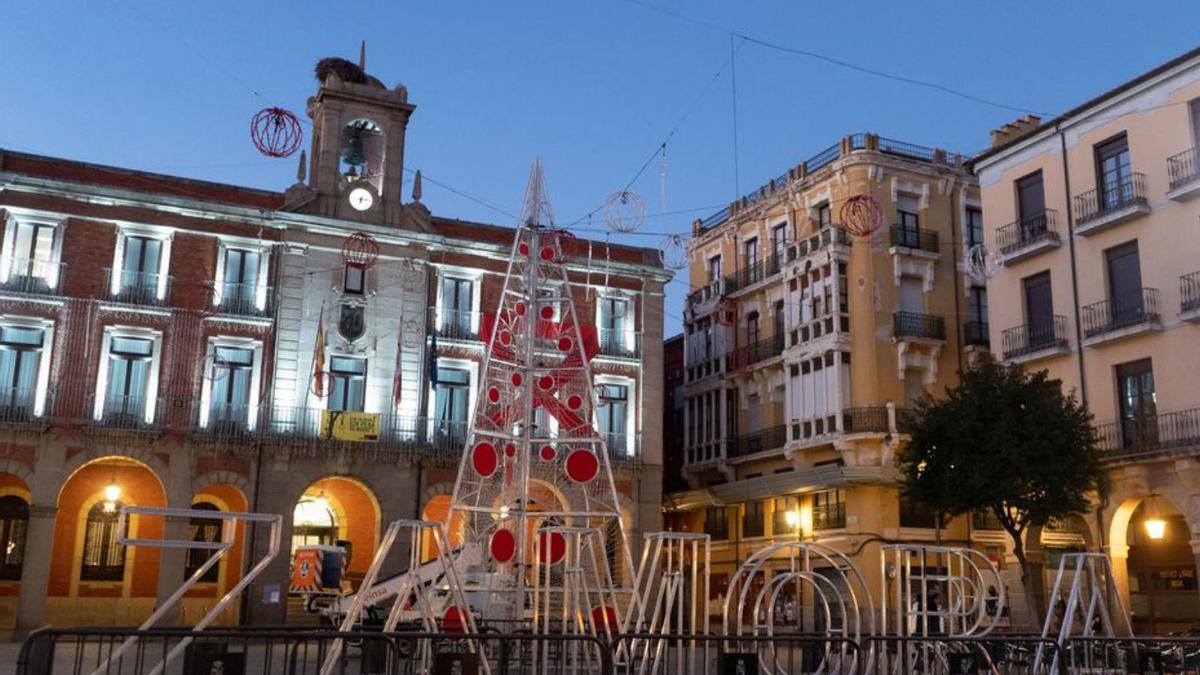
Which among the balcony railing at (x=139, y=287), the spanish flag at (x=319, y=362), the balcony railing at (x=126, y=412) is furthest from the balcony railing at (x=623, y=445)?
the balcony railing at (x=139, y=287)

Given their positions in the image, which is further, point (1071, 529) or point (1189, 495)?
point (1071, 529)

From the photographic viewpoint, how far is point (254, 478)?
3519cm

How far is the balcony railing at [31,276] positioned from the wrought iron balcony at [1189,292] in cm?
3112

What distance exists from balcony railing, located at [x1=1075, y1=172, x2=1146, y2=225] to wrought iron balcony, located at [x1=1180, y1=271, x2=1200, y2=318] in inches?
92.9

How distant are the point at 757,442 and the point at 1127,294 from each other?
16.3 meters

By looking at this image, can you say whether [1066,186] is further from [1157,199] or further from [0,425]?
[0,425]

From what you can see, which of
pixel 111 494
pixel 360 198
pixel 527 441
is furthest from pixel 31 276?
pixel 527 441

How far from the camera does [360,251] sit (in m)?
36.3

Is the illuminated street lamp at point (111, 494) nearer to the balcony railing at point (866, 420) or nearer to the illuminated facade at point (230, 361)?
the illuminated facade at point (230, 361)

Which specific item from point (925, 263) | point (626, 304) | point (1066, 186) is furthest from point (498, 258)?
point (1066, 186)

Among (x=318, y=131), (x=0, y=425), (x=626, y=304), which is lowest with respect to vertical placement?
(x=0, y=425)

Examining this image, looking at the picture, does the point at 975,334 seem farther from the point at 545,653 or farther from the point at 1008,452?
the point at 545,653

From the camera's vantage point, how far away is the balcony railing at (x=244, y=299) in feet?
119

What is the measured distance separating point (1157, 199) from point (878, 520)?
1370cm
